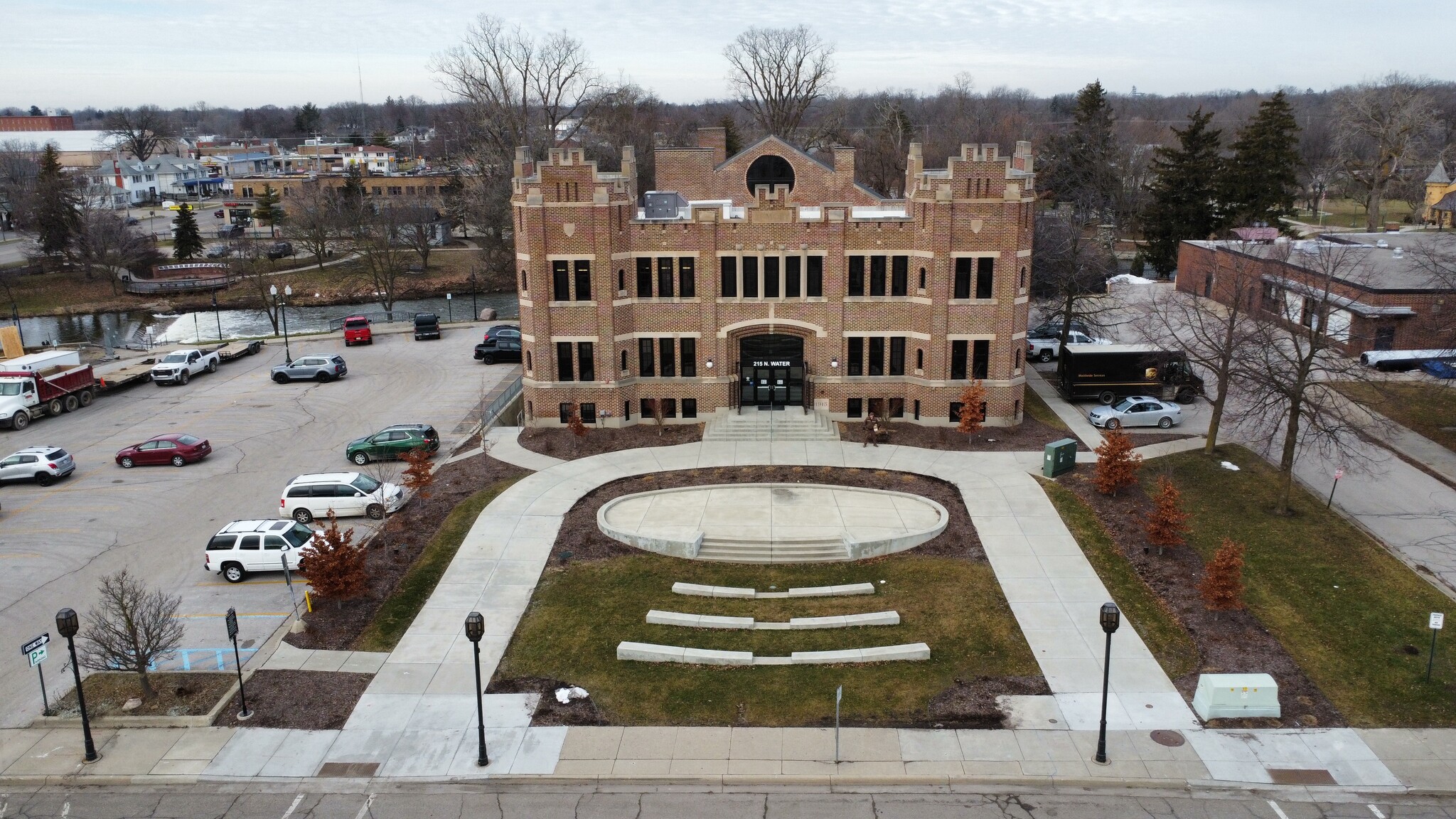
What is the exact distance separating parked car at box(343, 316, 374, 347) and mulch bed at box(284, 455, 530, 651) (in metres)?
26.1

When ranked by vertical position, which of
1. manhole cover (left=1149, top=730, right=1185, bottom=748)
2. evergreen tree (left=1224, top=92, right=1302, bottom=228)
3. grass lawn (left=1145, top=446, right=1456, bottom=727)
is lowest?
manhole cover (left=1149, top=730, right=1185, bottom=748)

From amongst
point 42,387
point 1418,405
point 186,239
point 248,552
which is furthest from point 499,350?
point 186,239

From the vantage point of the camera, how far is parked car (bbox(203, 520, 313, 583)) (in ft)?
94.7

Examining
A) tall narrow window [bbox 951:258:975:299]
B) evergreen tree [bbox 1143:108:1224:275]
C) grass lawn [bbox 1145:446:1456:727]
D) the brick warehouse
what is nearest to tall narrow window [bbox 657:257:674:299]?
the brick warehouse

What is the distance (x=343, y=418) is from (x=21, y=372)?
14561mm

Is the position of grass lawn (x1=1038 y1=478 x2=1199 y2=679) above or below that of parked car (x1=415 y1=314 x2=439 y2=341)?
below

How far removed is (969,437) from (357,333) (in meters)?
38.9

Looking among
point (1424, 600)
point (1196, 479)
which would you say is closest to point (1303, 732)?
point (1424, 600)

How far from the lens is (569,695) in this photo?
22.3 meters

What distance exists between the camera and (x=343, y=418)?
149 feet

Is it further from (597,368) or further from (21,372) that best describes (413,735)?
(21,372)

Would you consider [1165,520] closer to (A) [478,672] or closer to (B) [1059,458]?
(B) [1059,458]

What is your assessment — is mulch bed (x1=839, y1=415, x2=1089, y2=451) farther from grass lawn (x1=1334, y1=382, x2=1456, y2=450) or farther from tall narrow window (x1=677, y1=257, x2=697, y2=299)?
grass lawn (x1=1334, y1=382, x2=1456, y2=450)

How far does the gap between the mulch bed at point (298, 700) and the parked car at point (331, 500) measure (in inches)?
413
